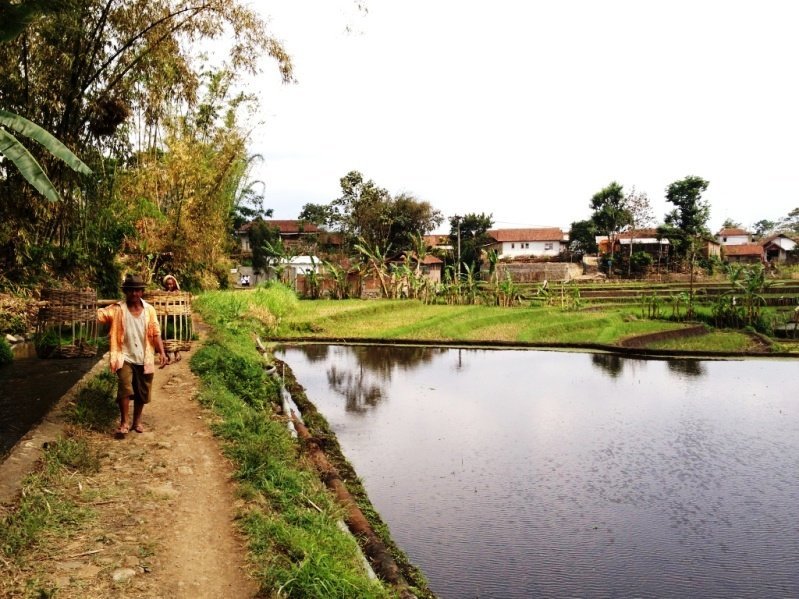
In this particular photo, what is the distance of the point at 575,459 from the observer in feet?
23.6

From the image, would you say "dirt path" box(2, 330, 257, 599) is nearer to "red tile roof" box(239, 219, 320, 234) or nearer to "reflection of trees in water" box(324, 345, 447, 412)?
"reflection of trees in water" box(324, 345, 447, 412)

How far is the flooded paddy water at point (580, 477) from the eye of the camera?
468 centimetres

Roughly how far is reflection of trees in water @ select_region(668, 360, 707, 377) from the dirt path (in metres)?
10.9

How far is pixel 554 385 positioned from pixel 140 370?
8094 mm

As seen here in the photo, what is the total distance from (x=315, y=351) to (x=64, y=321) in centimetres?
905

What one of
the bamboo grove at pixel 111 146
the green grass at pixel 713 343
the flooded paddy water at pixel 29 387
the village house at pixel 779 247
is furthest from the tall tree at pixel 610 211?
the flooded paddy water at pixel 29 387

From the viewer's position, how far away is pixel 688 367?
14172 mm

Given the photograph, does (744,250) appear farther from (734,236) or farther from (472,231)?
(472,231)

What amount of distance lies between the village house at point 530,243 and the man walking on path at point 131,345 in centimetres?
4775

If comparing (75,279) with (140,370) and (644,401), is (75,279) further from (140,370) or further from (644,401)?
(644,401)

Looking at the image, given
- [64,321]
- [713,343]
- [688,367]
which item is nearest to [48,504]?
[64,321]

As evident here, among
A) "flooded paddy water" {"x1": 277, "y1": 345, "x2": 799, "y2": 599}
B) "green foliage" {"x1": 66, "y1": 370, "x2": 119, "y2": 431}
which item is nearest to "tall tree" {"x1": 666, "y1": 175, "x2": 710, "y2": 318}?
"flooded paddy water" {"x1": 277, "y1": 345, "x2": 799, "y2": 599}

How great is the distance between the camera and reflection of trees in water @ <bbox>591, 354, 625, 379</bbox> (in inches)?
529

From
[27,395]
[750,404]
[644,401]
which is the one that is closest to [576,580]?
[27,395]
